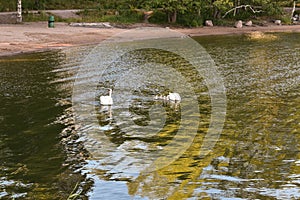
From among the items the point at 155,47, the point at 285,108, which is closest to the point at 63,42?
the point at 155,47

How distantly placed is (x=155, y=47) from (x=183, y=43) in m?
3.56

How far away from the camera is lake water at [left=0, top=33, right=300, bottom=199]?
37.2ft

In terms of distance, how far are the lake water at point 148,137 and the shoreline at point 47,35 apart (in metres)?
8.76

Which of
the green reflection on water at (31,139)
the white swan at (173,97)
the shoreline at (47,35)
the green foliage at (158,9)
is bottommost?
the green reflection on water at (31,139)

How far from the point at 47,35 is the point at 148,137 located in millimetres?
26778

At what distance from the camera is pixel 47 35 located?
40219 mm

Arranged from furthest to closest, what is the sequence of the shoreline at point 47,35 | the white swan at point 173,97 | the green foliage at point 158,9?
1. the green foliage at point 158,9
2. the shoreline at point 47,35
3. the white swan at point 173,97

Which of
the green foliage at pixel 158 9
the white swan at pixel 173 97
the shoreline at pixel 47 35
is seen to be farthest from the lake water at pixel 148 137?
the green foliage at pixel 158 9

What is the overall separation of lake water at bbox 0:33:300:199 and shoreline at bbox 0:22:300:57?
345 inches

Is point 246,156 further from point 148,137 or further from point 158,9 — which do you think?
point 158,9

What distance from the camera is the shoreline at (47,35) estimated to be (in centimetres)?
3566

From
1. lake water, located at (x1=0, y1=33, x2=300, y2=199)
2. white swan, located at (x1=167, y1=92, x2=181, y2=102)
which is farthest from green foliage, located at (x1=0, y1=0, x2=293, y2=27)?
white swan, located at (x1=167, y1=92, x2=181, y2=102)

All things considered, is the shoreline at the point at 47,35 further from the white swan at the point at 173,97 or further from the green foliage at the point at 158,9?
the white swan at the point at 173,97

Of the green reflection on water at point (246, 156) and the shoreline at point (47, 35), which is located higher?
the shoreline at point (47, 35)
